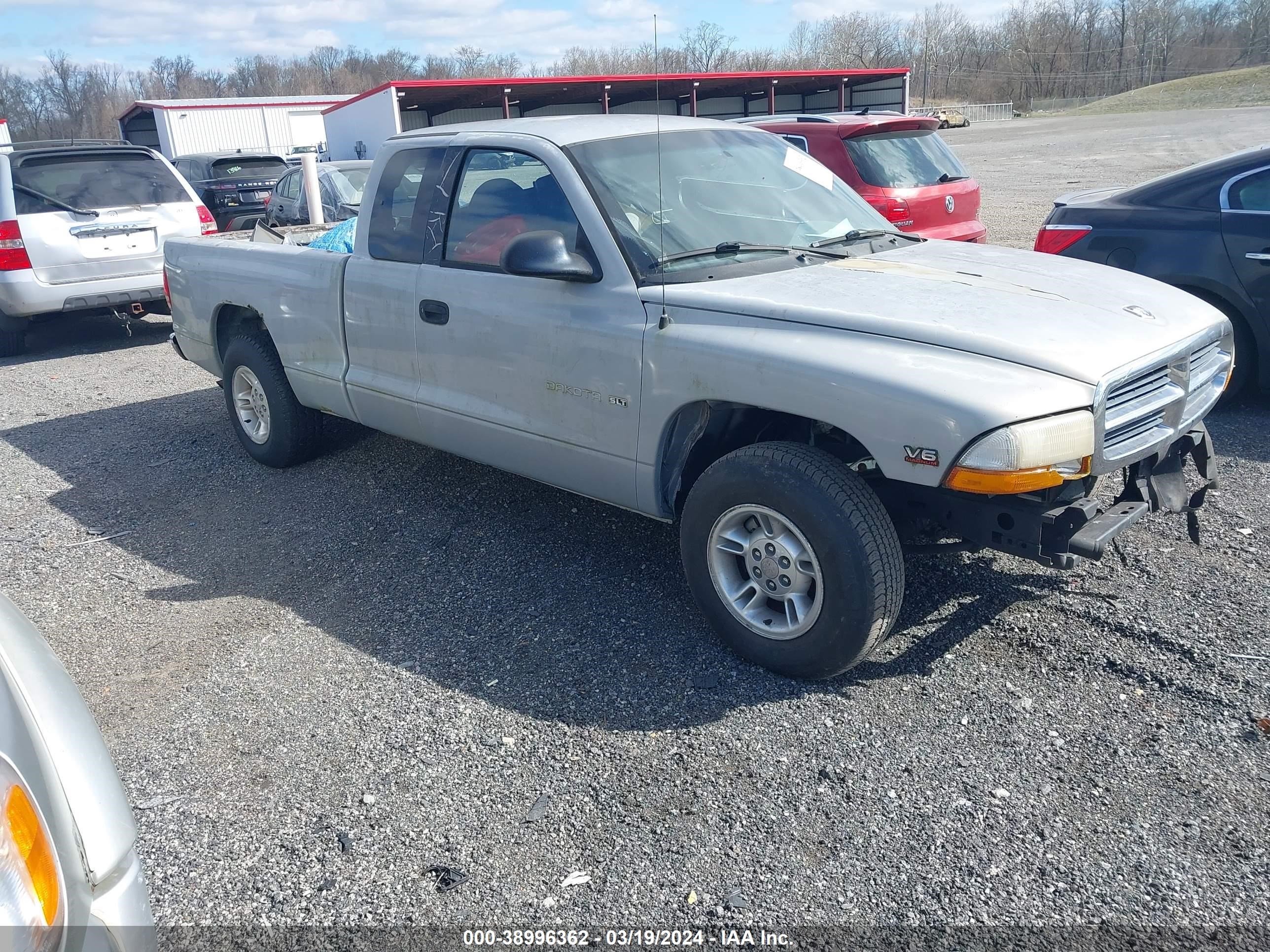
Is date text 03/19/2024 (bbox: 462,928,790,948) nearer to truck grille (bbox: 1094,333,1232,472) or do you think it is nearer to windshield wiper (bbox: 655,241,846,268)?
truck grille (bbox: 1094,333,1232,472)

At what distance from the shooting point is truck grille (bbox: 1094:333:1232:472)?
3.17 meters

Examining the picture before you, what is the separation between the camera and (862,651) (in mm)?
3357

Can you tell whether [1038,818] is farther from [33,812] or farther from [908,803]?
[33,812]

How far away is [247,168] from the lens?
17.2m

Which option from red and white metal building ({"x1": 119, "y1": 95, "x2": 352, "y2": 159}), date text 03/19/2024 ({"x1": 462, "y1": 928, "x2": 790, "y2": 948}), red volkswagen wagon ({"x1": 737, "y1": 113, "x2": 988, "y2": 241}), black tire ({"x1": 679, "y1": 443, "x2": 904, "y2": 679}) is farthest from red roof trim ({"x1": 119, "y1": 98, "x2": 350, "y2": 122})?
date text 03/19/2024 ({"x1": 462, "y1": 928, "x2": 790, "y2": 948})

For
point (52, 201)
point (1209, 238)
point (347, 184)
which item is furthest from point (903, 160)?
point (52, 201)

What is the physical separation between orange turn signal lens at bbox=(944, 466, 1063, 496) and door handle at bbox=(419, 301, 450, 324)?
2.41 meters

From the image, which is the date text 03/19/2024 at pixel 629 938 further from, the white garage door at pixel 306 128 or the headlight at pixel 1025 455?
the white garage door at pixel 306 128

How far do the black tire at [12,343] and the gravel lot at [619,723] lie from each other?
17.7 feet

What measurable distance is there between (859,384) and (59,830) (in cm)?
237

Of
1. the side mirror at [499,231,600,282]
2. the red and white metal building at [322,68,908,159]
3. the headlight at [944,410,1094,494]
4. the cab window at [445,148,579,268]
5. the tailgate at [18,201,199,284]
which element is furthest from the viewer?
the red and white metal building at [322,68,908,159]

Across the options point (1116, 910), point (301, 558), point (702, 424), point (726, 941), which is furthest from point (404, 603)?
point (1116, 910)

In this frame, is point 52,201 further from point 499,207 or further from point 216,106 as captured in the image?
point 216,106

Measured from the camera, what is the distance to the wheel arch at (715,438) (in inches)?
145
